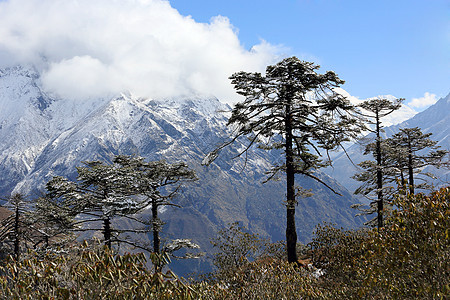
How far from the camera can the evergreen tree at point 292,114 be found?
14141 millimetres

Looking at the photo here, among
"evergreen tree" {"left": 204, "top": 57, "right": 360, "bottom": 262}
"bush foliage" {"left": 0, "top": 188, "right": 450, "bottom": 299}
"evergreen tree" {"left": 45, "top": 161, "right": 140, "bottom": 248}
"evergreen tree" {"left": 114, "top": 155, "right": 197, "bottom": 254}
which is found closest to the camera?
"bush foliage" {"left": 0, "top": 188, "right": 450, "bottom": 299}

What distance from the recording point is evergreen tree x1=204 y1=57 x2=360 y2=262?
46.4 feet

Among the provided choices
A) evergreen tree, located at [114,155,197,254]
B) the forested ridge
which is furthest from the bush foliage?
evergreen tree, located at [114,155,197,254]

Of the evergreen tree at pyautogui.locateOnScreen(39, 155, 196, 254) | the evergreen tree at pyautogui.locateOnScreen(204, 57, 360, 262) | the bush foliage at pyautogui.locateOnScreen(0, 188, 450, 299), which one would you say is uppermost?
the evergreen tree at pyautogui.locateOnScreen(204, 57, 360, 262)

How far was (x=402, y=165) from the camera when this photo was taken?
25969 mm

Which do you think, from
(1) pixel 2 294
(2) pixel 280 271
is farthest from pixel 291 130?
(1) pixel 2 294

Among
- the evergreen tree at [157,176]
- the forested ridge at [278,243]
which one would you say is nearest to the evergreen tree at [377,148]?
the forested ridge at [278,243]

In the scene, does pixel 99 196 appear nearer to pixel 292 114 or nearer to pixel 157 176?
pixel 157 176

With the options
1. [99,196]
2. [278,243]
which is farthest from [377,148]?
[99,196]

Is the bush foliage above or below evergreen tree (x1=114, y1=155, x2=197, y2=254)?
below

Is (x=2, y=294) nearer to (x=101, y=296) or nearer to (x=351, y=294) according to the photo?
(x=101, y=296)

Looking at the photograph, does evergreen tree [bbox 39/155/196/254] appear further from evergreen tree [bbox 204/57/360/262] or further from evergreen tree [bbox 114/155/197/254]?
evergreen tree [bbox 204/57/360/262]

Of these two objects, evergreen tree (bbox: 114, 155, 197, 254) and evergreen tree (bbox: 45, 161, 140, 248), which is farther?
evergreen tree (bbox: 114, 155, 197, 254)

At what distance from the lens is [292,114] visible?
16.1m
